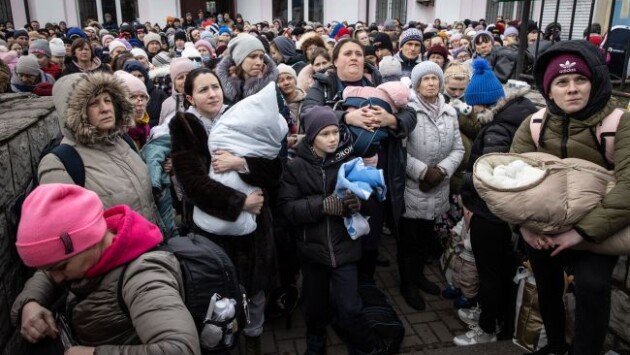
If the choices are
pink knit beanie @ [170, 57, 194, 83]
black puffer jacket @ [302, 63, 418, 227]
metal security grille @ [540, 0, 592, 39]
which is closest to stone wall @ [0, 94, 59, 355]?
pink knit beanie @ [170, 57, 194, 83]

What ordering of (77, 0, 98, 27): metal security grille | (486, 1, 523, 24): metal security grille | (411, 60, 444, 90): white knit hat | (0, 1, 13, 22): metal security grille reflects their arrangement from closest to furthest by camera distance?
1. (411, 60, 444, 90): white knit hat
2. (486, 1, 523, 24): metal security grille
3. (0, 1, 13, 22): metal security grille
4. (77, 0, 98, 27): metal security grille

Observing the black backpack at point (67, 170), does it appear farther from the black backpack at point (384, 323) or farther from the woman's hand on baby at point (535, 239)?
the woman's hand on baby at point (535, 239)

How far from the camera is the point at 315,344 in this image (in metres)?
3.22

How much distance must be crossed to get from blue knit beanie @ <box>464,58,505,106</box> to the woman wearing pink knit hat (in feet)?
8.44

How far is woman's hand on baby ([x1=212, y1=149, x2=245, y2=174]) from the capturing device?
277 cm

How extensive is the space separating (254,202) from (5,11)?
2835 centimetres

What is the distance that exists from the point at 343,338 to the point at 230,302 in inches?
68.9

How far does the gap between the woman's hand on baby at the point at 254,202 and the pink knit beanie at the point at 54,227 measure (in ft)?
4.15

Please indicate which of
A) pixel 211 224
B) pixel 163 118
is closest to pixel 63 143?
pixel 211 224

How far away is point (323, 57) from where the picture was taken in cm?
523

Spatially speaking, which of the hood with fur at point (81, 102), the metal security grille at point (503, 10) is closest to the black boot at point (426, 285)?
the hood with fur at point (81, 102)

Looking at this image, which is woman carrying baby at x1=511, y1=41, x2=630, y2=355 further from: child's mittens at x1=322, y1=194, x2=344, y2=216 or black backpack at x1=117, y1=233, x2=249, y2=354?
black backpack at x1=117, y1=233, x2=249, y2=354

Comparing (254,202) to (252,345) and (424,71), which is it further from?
(424,71)

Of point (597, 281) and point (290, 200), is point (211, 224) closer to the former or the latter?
point (290, 200)
